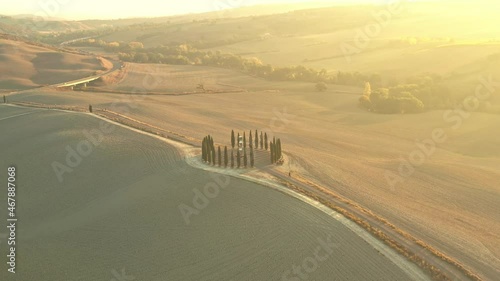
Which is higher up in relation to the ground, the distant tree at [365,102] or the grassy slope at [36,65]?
the grassy slope at [36,65]

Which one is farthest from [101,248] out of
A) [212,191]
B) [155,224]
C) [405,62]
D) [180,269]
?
[405,62]

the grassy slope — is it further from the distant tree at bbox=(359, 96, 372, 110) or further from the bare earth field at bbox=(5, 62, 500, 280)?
the distant tree at bbox=(359, 96, 372, 110)

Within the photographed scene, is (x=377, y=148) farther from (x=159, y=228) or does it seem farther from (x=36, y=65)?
→ (x=36, y=65)

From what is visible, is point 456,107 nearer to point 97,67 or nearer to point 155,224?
point 155,224

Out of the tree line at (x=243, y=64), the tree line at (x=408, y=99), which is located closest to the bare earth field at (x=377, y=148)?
the tree line at (x=408, y=99)

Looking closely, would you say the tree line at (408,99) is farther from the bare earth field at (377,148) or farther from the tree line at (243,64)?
the tree line at (243,64)

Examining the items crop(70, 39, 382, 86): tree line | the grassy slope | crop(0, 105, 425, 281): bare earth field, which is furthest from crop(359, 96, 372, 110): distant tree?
the grassy slope

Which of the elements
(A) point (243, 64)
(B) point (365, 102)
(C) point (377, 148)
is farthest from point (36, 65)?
(C) point (377, 148)
